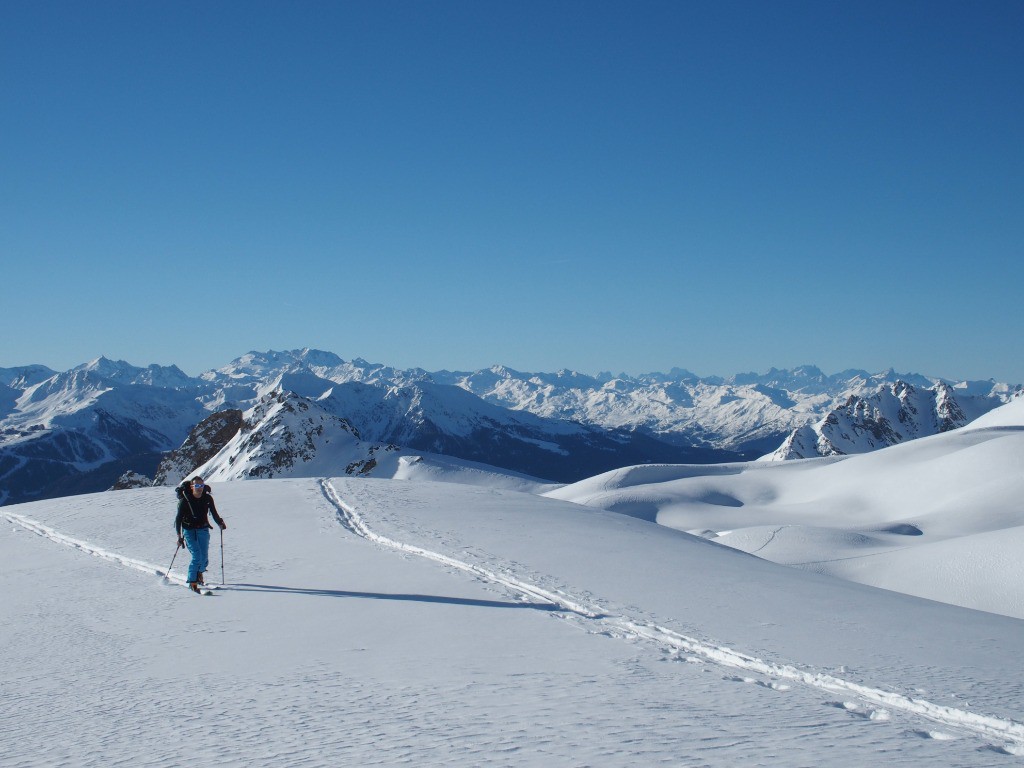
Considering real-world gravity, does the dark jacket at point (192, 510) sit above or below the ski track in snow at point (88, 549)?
above

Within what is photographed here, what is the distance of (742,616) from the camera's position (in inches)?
457

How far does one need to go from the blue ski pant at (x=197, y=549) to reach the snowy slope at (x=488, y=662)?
60cm

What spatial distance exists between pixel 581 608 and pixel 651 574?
11.9ft

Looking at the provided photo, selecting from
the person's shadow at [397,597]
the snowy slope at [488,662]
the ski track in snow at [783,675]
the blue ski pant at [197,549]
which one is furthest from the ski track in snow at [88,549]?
the ski track in snow at [783,675]

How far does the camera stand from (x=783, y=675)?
852 centimetres

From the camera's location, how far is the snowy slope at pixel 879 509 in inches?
1195

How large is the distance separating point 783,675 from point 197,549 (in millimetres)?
10060

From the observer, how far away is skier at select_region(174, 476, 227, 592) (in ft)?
44.5

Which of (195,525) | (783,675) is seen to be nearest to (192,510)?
(195,525)

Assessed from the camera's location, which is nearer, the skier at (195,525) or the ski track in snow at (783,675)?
the ski track in snow at (783,675)

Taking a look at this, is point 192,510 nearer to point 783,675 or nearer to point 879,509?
point 783,675

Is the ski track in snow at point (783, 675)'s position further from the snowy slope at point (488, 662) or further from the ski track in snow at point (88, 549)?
the ski track in snow at point (88, 549)

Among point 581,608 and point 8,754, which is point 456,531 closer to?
point 581,608

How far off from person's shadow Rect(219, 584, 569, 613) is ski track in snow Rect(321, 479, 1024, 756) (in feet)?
1.37
